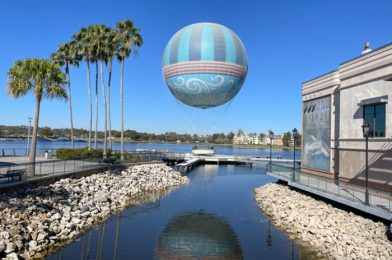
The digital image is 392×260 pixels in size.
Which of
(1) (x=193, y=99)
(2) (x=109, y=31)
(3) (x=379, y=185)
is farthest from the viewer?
(2) (x=109, y=31)

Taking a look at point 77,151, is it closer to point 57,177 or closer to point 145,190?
point 145,190

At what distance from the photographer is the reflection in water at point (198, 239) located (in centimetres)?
1715

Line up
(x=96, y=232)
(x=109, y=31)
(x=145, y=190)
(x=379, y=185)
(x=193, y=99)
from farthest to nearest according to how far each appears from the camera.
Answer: (x=109, y=31), (x=193, y=99), (x=145, y=190), (x=379, y=185), (x=96, y=232)

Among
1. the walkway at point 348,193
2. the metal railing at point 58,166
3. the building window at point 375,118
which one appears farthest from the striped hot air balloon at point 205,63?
the building window at point 375,118

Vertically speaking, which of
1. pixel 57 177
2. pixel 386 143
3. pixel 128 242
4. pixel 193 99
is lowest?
pixel 128 242

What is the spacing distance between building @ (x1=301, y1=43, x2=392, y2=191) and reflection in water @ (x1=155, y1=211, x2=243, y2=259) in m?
8.95

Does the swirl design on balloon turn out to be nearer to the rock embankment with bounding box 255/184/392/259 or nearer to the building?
the building

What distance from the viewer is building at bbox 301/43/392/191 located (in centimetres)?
2103

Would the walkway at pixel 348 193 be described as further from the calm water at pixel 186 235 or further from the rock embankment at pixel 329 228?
the calm water at pixel 186 235

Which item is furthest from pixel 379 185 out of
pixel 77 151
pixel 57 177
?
pixel 77 151

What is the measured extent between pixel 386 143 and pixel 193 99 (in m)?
22.7

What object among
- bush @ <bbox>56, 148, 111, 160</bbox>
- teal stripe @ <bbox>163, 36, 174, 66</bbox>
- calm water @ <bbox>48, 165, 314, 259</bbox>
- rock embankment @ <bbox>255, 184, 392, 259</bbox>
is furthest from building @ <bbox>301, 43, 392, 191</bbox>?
bush @ <bbox>56, 148, 111, 160</bbox>

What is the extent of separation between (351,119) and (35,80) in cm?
2120

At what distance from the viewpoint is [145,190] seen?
3494 cm
